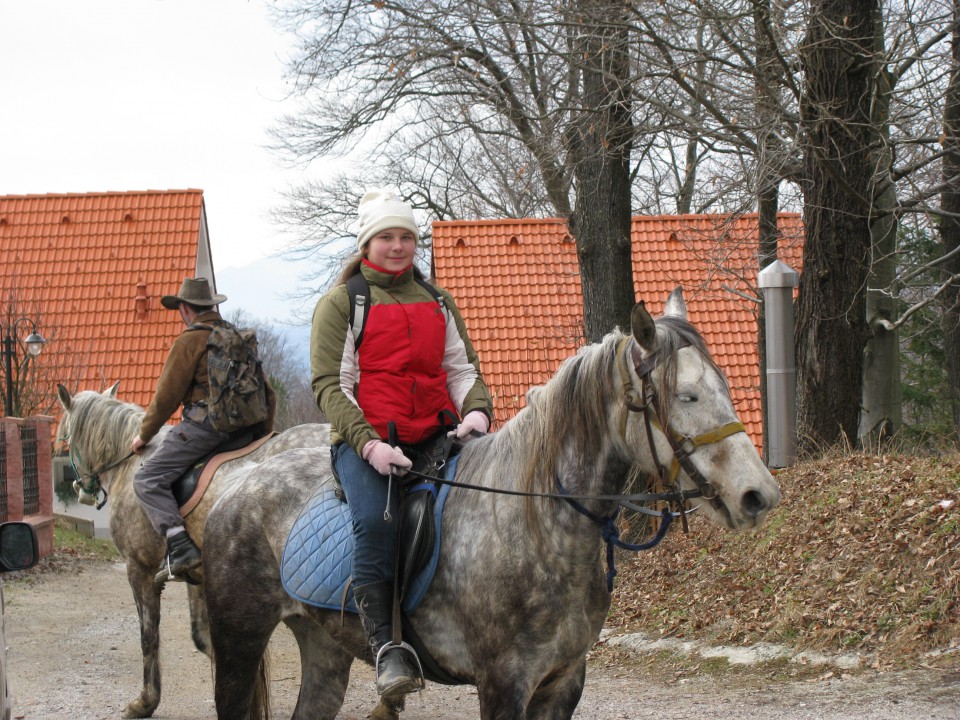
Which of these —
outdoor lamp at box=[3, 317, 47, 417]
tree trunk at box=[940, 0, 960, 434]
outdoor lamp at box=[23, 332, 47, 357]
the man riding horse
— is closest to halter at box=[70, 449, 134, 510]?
the man riding horse

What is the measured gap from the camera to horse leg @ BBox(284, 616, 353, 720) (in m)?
5.52

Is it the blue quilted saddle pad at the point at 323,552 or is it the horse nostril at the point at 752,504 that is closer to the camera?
the horse nostril at the point at 752,504

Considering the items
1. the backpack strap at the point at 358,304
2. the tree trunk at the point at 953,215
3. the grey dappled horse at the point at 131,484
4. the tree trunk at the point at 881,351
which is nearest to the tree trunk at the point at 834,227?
the tree trunk at the point at 953,215

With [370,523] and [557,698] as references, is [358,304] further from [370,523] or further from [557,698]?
[557,698]

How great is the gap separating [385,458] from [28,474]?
1418 cm

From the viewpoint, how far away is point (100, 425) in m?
8.83

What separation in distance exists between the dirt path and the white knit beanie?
3343 mm

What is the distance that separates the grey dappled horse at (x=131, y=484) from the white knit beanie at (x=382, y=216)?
269 centimetres

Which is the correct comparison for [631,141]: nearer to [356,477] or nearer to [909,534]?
[909,534]

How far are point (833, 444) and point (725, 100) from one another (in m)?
3.93

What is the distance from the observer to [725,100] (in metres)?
12.4

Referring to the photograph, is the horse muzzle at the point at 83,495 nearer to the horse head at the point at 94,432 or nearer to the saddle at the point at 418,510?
the horse head at the point at 94,432

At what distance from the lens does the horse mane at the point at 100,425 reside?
8.72 m

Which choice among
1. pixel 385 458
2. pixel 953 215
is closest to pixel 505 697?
pixel 385 458
